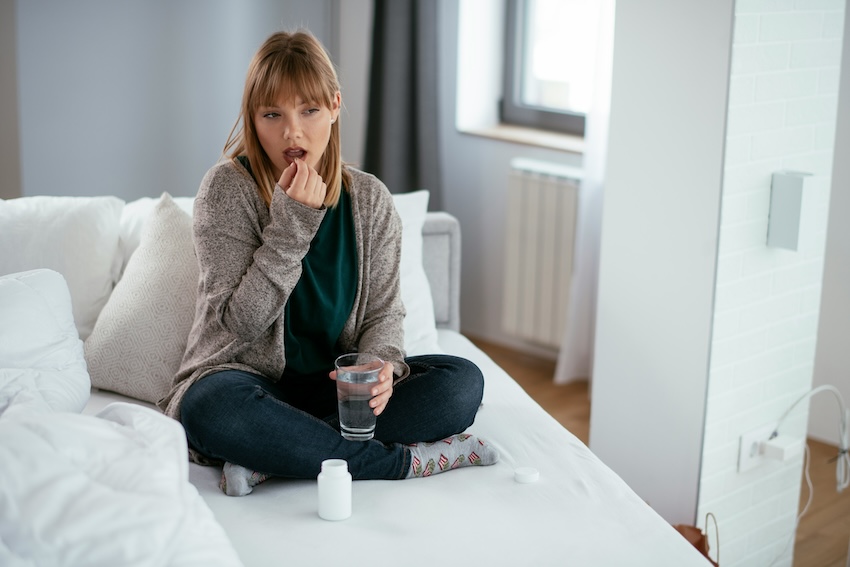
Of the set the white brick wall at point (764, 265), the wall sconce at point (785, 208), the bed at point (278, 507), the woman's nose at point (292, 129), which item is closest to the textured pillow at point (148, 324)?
the bed at point (278, 507)

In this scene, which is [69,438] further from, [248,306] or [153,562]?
[248,306]

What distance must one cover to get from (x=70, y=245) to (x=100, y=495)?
3.55ft

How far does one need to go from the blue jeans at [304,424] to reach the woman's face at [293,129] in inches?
16.8

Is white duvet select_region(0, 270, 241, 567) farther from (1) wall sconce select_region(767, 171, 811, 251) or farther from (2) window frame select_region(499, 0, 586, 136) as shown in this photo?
(2) window frame select_region(499, 0, 586, 136)

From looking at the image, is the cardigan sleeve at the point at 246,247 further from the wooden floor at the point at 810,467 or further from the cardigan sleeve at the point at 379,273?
the wooden floor at the point at 810,467

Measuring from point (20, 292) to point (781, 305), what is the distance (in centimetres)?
166

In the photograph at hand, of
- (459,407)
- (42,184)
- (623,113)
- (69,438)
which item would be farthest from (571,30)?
(69,438)

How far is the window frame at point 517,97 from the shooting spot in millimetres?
3807

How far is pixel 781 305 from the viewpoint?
243 cm

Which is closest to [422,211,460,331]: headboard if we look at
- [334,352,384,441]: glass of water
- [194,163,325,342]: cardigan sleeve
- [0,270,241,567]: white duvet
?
[194,163,325,342]: cardigan sleeve

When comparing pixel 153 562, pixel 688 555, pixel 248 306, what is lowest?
pixel 688 555

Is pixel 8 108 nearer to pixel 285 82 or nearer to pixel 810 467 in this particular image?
pixel 285 82

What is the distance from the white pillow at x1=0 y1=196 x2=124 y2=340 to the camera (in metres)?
2.22

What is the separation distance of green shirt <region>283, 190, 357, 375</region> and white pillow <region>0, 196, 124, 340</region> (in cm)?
53
